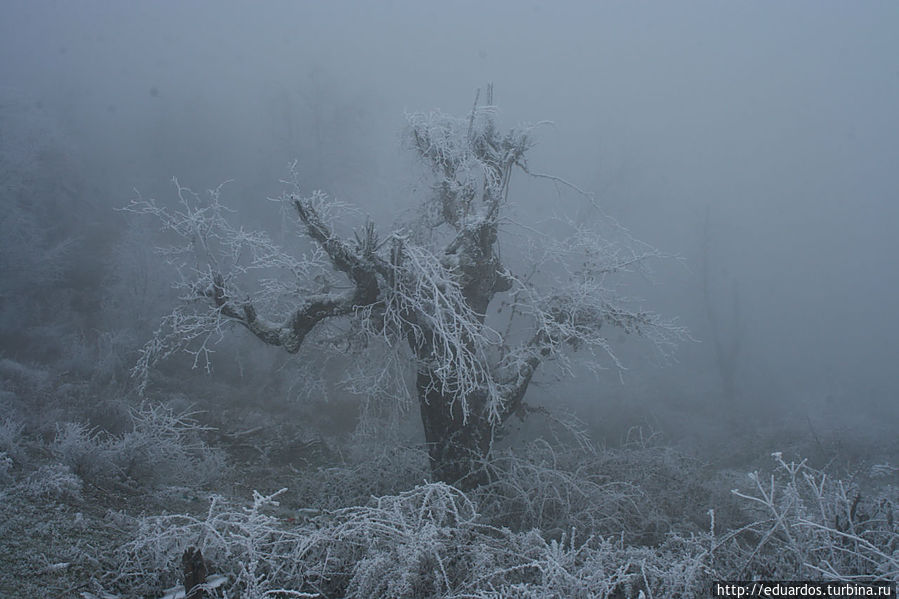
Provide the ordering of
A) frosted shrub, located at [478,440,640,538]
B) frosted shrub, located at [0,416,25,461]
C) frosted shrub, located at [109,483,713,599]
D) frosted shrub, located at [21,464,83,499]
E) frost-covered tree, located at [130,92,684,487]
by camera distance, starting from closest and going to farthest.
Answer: frosted shrub, located at [109,483,713,599] < frosted shrub, located at [21,464,83,499] < frosted shrub, located at [0,416,25,461] < frost-covered tree, located at [130,92,684,487] < frosted shrub, located at [478,440,640,538]

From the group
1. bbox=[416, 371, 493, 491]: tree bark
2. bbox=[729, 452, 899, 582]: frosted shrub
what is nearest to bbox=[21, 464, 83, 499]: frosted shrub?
bbox=[416, 371, 493, 491]: tree bark

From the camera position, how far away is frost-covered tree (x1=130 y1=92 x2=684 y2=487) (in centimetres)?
651

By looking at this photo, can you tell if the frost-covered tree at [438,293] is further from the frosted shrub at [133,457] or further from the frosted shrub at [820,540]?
the frosted shrub at [820,540]

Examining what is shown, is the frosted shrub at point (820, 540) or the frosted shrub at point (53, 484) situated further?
the frosted shrub at point (53, 484)

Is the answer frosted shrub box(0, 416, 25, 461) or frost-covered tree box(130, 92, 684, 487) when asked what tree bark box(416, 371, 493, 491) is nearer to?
frost-covered tree box(130, 92, 684, 487)

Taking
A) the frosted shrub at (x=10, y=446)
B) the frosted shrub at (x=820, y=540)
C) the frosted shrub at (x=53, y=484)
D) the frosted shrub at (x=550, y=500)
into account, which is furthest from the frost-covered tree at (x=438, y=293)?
the frosted shrub at (x=820, y=540)

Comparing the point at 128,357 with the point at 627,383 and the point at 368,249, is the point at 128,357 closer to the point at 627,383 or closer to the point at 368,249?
the point at 368,249

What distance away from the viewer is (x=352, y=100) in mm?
30688

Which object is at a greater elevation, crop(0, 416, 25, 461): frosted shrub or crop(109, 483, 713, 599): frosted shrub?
crop(0, 416, 25, 461): frosted shrub

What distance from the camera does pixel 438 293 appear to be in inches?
229

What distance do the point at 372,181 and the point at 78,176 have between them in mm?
14043

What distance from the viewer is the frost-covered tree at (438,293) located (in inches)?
256

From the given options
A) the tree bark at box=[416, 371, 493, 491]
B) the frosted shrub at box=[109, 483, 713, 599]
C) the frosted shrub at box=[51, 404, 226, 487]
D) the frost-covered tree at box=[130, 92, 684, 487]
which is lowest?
the frosted shrub at box=[109, 483, 713, 599]

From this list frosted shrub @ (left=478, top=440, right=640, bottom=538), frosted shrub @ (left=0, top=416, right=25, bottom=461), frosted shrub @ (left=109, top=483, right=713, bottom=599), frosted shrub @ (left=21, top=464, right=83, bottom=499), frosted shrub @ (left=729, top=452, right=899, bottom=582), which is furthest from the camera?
frosted shrub @ (left=478, top=440, right=640, bottom=538)
